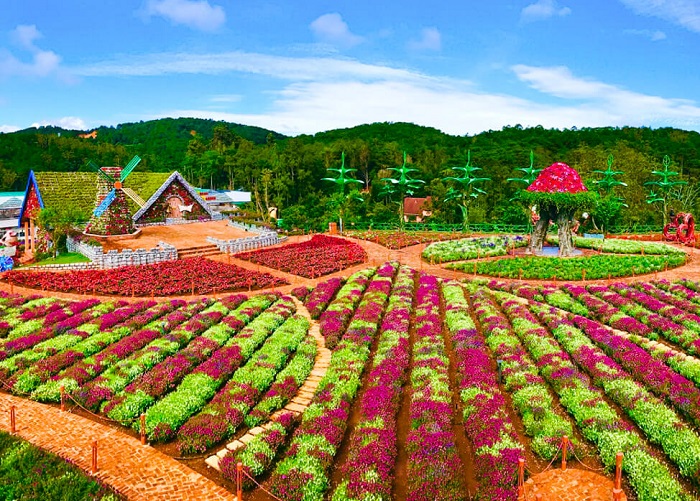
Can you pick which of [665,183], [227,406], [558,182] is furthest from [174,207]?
[665,183]

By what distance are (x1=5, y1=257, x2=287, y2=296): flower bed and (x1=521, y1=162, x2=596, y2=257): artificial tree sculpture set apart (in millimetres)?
18881

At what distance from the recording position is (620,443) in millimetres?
11445

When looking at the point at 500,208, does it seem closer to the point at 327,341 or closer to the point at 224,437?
the point at 327,341

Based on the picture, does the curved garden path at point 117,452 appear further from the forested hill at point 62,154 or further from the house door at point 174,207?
the forested hill at point 62,154

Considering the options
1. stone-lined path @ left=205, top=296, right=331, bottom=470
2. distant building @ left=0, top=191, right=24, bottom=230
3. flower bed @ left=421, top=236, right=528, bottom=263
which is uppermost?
distant building @ left=0, top=191, right=24, bottom=230

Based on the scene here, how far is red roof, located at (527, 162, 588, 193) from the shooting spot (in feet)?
115

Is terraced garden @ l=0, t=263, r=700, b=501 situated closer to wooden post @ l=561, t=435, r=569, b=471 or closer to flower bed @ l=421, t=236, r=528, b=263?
wooden post @ l=561, t=435, r=569, b=471

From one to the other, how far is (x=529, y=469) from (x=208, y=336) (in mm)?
11852

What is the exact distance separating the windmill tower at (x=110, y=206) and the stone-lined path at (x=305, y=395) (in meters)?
23.5

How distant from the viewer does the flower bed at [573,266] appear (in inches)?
1172

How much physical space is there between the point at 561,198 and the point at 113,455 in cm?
3103

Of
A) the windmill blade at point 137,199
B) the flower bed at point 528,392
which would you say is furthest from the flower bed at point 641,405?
the windmill blade at point 137,199

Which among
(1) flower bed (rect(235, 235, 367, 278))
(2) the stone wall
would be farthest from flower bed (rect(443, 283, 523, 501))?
(2) the stone wall

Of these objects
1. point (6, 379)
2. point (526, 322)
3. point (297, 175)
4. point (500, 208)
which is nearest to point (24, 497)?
point (6, 379)
